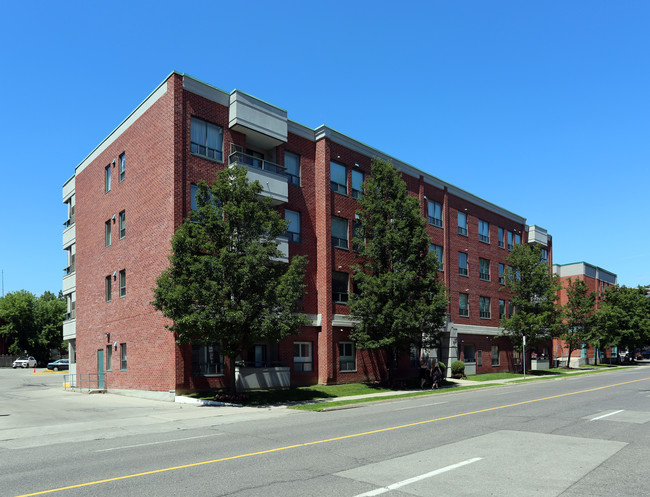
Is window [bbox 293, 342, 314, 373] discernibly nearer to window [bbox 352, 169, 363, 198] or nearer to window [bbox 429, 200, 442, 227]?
window [bbox 352, 169, 363, 198]

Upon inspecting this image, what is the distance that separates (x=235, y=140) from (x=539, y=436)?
20.9m

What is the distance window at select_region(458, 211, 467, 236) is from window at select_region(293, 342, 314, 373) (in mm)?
19721

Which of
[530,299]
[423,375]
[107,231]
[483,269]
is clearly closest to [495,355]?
[530,299]

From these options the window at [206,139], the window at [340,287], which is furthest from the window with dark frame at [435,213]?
the window at [206,139]

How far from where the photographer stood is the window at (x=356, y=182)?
3391cm

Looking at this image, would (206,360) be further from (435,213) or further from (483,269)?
(483,269)

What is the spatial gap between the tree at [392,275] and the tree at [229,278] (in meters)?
7.88

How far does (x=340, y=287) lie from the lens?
32.1 m

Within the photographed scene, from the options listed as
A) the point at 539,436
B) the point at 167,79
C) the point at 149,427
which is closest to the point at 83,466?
the point at 149,427

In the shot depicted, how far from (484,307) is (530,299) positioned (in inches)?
155

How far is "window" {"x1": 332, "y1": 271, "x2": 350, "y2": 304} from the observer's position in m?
31.6

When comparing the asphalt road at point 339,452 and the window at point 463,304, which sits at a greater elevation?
the window at point 463,304

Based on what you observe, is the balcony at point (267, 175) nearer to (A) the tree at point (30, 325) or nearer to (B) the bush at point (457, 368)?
(B) the bush at point (457, 368)

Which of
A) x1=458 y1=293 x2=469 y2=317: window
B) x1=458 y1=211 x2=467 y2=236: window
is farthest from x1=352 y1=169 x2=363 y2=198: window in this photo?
x1=458 y1=293 x2=469 y2=317: window
